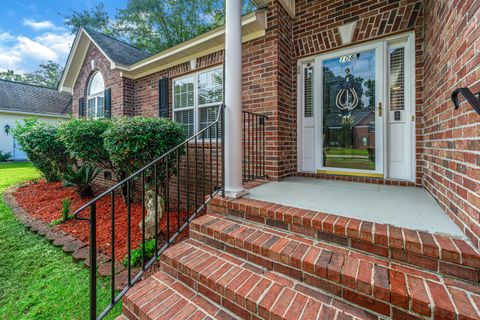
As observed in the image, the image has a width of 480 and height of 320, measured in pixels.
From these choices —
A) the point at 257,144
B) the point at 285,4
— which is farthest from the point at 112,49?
the point at 257,144

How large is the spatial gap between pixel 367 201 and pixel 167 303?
6.43 feet

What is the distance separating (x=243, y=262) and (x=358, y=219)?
3.05 ft

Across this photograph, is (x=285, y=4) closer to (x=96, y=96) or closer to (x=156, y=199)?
(x=156, y=199)

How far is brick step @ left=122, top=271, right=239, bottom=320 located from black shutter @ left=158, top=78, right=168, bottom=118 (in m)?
4.04

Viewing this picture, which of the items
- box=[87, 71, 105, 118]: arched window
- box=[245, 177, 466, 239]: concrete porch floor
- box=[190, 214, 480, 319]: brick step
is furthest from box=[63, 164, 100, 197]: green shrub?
box=[190, 214, 480, 319]: brick step

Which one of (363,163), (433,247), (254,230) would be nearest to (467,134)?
(433,247)

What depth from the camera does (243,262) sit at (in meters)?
1.72

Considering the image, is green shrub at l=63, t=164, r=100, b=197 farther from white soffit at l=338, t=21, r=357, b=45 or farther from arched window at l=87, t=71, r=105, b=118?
white soffit at l=338, t=21, r=357, b=45

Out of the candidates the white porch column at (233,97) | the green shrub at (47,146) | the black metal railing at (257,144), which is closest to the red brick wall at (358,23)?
the black metal railing at (257,144)

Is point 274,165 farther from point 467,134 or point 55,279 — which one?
point 55,279

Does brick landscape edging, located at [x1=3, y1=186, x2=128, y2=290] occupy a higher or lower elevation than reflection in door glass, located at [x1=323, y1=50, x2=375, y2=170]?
lower

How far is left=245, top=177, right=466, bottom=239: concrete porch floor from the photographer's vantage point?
162 centimetres

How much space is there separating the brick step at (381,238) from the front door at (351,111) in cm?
185

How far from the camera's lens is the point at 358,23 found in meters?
3.06
